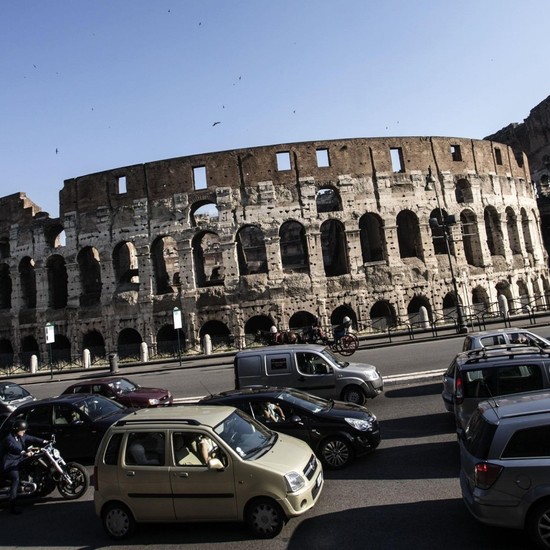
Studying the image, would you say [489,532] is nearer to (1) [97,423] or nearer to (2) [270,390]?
(2) [270,390]

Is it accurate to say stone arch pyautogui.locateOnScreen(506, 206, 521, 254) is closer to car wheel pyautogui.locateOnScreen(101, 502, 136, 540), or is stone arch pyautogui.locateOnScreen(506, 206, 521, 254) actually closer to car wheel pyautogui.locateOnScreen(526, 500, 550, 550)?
car wheel pyautogui.locateOnScreen(526, 500, 550, 550)

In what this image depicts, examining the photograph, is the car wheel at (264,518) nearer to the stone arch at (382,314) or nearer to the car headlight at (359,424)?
the car headlight at (359,424)

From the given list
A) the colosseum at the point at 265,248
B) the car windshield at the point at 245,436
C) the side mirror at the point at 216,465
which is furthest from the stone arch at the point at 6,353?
the side mirror at the point at 216,465

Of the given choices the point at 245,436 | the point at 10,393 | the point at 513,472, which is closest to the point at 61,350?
the point at 10,393

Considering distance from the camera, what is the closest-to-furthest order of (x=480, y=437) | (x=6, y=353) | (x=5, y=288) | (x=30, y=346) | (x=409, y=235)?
(x=480, y=437), (x=409, y=235), (x=6, y=353), (x=30, y=346), (x=5, y=288)

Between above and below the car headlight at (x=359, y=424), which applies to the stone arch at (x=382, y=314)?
above

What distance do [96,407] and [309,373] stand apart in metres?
4.82

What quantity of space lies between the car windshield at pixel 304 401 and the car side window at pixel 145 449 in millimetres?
2724

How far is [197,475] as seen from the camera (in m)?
5.59

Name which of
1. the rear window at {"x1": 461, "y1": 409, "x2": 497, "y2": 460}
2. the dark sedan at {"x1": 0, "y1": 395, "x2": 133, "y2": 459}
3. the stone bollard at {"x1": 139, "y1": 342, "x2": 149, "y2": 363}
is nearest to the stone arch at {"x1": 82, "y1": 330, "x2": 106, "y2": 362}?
the stone bollard at {"x1": 139, "y1": 342, "x2": 149, "y2": 363}

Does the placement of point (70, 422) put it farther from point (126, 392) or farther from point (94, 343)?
point (94, 343)

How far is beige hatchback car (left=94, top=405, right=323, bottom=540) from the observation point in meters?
5.44

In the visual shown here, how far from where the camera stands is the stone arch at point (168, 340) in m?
28.0

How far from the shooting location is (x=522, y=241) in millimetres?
34625
